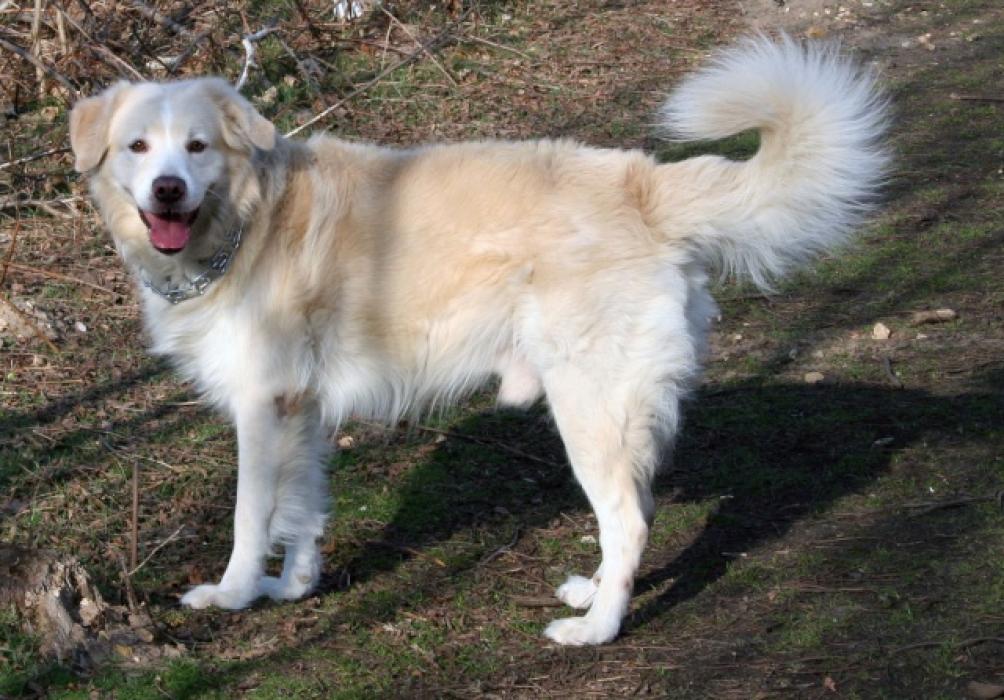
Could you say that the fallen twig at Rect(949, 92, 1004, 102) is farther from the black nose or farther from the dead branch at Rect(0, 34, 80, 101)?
the black nose

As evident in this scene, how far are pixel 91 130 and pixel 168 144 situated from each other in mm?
297

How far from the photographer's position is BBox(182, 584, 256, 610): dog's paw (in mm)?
4062

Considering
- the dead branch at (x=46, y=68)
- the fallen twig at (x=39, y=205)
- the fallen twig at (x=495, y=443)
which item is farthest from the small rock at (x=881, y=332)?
the dead branch at (x=46, y=68)

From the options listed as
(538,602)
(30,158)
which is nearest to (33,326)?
(30,158)

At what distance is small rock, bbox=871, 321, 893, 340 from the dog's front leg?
317 centimetres

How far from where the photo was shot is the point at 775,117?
13.0ft

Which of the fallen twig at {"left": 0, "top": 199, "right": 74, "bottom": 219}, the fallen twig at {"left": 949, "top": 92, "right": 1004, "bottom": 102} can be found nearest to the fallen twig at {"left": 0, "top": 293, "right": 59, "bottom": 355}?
the fallen twig at {"left": 0, "top": 199, "right": 74, "bottom": 219}

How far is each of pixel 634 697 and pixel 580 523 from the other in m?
1.21

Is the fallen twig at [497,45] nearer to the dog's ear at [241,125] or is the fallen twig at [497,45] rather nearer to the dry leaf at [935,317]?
the dry leaf at [935,317]

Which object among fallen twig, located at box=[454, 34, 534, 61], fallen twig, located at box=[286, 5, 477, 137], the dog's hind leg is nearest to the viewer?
the dog's hind leg

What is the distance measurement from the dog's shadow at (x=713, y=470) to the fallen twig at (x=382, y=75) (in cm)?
271

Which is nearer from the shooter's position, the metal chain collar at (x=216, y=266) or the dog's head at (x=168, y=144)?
the dog's head at (x=168, y=144)

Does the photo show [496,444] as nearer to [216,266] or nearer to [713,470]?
[713,470]

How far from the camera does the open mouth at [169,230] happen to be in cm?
404
